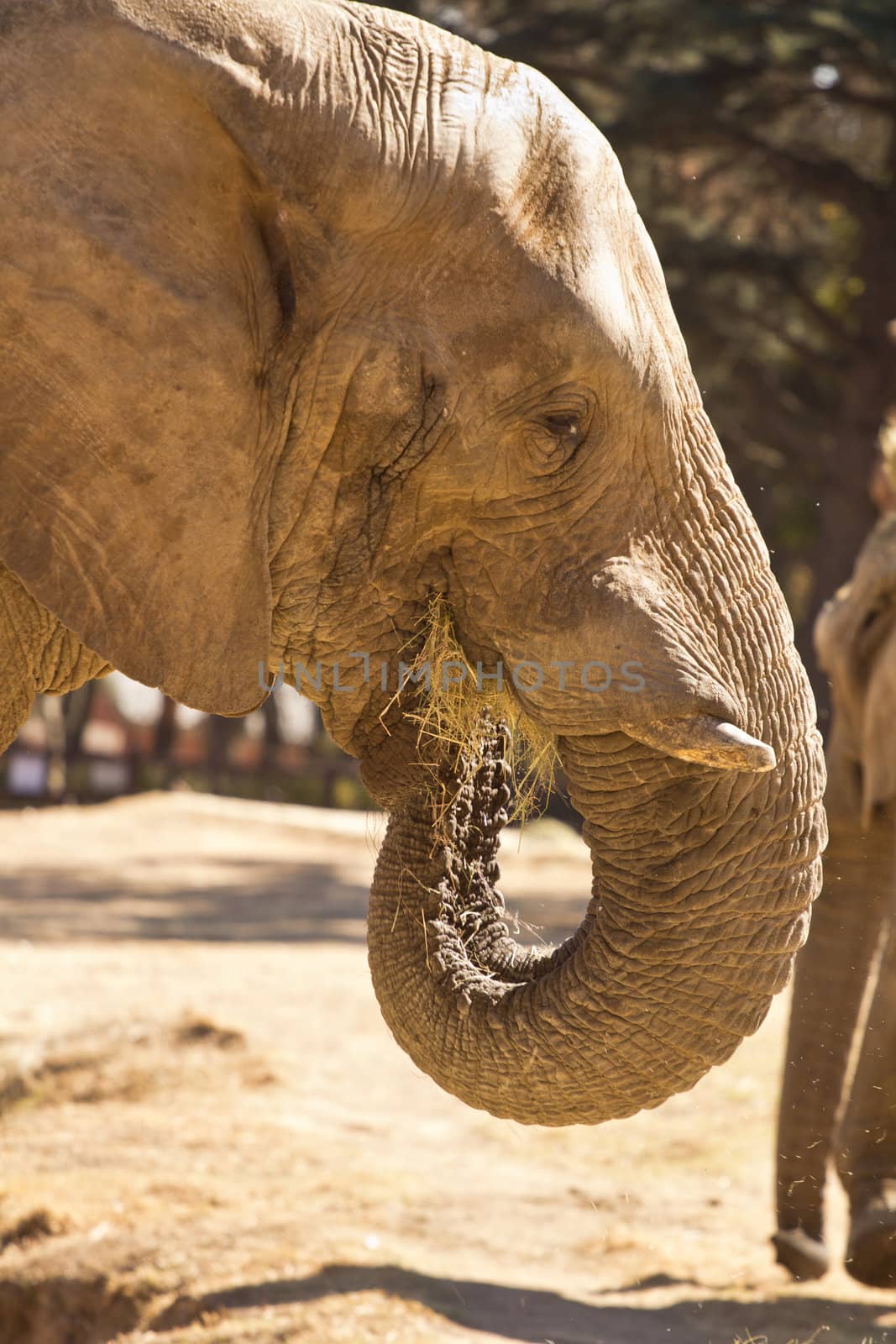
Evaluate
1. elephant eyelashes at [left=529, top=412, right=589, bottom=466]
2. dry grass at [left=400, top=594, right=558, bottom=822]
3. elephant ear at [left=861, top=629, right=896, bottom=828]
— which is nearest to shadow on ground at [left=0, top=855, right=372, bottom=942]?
elephant ear at [left=861, top=629, right=896, bottom=828]

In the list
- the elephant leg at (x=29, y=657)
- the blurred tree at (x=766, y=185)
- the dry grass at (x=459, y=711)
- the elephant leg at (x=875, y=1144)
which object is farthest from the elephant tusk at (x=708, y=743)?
the blurred tree at (x=766, y=185)

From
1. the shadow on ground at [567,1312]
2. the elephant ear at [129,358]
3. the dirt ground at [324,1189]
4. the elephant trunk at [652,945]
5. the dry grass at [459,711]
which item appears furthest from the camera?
the dirt ground at [324,1189]

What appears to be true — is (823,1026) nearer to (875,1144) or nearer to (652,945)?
(875,1144)

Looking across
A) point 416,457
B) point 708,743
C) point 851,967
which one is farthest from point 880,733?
point 416,457

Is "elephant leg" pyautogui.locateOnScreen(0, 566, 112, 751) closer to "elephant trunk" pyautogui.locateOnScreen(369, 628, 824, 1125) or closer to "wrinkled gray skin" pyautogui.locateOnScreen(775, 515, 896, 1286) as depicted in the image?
"elephant trunk" pyautogui.locateOnScreen(369, 628, 824, 1125)

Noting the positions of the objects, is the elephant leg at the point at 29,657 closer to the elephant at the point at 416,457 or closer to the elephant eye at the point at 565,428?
the elephant at the point at 416,457

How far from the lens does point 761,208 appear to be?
20359mm

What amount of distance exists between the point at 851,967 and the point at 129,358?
3.44 meters

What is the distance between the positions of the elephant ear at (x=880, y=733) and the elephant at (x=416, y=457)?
234 cm

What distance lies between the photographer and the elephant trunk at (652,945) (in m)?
2.63

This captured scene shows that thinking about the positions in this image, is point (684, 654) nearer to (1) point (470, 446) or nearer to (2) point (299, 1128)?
(1) point (470, 446)

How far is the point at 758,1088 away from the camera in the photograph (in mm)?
7273

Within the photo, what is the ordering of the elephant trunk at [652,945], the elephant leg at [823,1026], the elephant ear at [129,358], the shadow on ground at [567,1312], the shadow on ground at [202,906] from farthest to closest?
1. the shadow on ground at [202,906]
2. the elephant leg at [823,1026]
3. the shadow on ground at [567,1312]
4. the elephant trunk at [652,945]
5. the elephant ear at [129,358]

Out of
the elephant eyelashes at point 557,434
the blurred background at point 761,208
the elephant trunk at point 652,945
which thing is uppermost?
the blurred background at point 761,208
